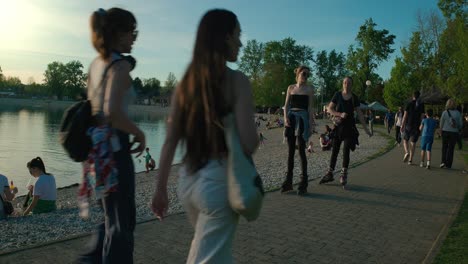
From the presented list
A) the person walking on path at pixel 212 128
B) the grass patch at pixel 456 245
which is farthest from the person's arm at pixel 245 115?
the grass patch at pixel 456 245

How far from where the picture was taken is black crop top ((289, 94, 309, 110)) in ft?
24.9

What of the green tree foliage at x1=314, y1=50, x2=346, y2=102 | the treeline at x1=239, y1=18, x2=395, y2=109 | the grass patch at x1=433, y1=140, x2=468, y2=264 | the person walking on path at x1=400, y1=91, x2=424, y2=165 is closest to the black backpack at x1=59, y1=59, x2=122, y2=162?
the grass patch at x1=433, y1=140, x2=468, y2=264

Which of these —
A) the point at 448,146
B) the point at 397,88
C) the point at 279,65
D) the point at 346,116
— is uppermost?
the point at 279,65

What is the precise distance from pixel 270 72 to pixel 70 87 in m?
95.0

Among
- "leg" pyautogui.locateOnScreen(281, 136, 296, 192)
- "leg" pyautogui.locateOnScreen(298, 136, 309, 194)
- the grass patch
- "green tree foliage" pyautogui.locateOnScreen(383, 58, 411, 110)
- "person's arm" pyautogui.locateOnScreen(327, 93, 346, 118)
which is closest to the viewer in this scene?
the grass patch

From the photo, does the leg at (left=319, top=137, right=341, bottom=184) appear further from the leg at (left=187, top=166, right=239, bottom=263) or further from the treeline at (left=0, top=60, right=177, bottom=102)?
the treeline at (left=0, top=60, right=177, bottom=102)

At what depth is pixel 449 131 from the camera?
12.7 m

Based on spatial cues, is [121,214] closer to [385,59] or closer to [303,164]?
[303,164]

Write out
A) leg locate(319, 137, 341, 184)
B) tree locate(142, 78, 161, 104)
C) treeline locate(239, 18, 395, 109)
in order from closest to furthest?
leg locate(319, 137, 341, 184) → treeline locate(239, 18, 395, 109) → tree locate(142, 78, 161, 104)

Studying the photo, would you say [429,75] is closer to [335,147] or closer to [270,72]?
[335,147]

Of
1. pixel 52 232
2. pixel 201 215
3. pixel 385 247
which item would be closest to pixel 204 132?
pixel 201 215

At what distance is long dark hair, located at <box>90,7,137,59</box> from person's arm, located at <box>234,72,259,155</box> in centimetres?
108

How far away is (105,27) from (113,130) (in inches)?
28.0

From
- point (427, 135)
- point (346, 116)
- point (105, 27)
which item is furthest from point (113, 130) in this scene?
point (427, 135)
